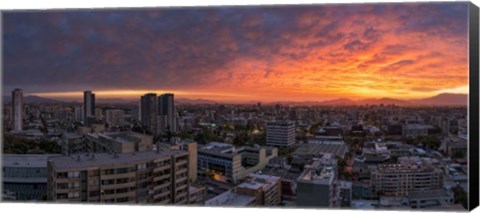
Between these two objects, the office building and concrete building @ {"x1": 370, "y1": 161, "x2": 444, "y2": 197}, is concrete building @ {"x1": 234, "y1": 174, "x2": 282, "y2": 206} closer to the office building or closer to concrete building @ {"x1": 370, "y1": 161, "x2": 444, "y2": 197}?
concrete building @ {"x1": 370, "y1": 161, "x2": 444, "y2": 197}

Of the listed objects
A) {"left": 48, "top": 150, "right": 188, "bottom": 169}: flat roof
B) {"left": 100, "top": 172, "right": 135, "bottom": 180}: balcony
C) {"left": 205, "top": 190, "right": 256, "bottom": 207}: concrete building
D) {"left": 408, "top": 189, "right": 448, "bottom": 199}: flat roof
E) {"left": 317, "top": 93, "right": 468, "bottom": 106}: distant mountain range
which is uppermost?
{"left": 317, "top": 93, "right": 468, "bottom": 106}: distant mountain range

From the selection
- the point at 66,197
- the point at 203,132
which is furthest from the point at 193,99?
the point at 66,197

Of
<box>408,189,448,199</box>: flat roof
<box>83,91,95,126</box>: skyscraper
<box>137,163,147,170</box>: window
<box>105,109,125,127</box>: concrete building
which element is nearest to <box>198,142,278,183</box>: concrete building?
<box>137,163,147,170</box>: window

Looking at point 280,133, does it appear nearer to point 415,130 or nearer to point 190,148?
point 190,148

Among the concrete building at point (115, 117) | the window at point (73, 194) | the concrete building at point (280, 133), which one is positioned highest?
the concrete building at point (115, 117)

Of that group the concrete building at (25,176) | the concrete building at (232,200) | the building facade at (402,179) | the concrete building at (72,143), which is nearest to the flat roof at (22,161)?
the concrete building at (25,176)

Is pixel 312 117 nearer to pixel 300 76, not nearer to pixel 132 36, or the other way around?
pixel 300 76

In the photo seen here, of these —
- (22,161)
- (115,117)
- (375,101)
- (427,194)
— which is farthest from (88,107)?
(427,194)

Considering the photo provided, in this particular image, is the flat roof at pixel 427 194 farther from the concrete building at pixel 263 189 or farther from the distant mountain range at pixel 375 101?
the concrete building at pixel 263 189
